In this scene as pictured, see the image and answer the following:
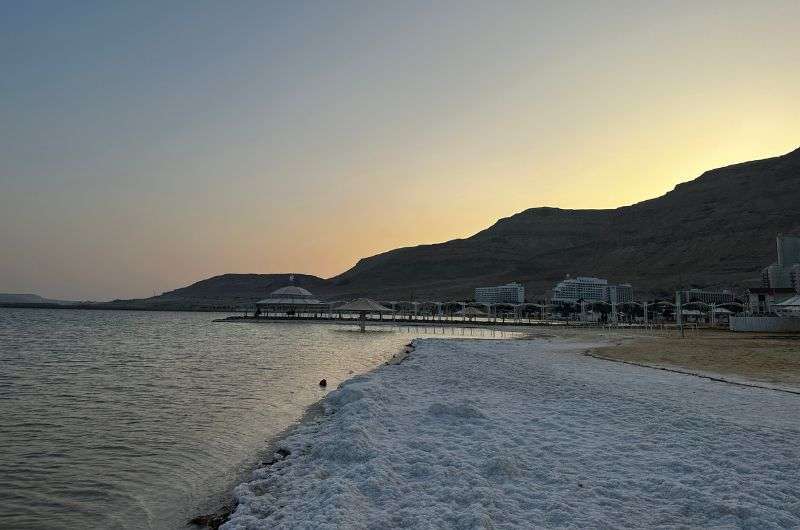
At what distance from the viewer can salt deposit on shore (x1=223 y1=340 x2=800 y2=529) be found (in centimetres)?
554

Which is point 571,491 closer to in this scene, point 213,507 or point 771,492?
point 771,492

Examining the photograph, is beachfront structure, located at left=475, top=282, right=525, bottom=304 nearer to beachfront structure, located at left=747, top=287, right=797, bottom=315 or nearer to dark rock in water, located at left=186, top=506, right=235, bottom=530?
beachfront structure, located at left=747, top=287, right=797, bottom=315

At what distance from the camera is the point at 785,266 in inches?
2847

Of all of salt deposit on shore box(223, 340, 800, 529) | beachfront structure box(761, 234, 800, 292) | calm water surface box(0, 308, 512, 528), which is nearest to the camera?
salt deposit on shore box(223, 340, 800, 529)

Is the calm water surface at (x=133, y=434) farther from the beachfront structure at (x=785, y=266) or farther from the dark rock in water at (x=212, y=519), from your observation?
the beachfront structure at (x=785, y=266)

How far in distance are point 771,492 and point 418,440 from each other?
4.87 m

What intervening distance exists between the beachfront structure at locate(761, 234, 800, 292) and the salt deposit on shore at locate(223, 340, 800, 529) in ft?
232

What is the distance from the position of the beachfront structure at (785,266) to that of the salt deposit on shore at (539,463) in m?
70.6

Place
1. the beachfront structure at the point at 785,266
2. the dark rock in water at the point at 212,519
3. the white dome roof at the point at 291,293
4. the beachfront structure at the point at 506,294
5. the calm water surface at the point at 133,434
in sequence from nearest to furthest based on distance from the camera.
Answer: the dark rock in water at the point at 212,519 < the calm water surface at the point at 133,434 < the beachfront structure at the point at 785,266 < the white dome roof at the point at 291,293 < the beachfront structure at the point at 506,294

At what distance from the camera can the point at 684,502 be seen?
5824 mm

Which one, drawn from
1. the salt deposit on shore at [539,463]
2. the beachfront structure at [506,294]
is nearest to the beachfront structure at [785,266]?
the salt deposit on shore at [539,463]

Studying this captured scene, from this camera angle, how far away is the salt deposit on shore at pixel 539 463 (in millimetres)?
5539

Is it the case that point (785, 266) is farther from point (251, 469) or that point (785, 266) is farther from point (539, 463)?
point (251, 469)

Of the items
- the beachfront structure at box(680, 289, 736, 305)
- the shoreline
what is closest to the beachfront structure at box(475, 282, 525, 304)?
the beachfront structure at box(680, 289, 736, 305)
